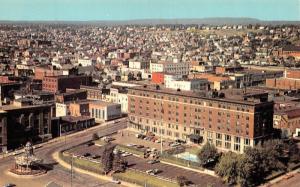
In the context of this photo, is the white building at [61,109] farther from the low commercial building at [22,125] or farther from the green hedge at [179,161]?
the green hedge at [179,161]

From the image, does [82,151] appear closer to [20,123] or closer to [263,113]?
[20,123]

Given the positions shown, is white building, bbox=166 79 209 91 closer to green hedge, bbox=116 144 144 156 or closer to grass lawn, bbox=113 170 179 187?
green hedge, bbox=116 144 144 156

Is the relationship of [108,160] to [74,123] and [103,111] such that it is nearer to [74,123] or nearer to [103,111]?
[74,123]

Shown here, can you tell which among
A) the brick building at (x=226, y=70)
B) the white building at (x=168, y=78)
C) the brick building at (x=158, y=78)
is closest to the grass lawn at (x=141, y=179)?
the white building at (x=168, y=78)

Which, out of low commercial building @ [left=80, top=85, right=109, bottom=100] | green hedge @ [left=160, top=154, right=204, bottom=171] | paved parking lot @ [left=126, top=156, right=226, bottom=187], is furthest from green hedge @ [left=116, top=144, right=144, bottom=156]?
low commercial building @ [left=80, top=85, right=109, bottom=100]

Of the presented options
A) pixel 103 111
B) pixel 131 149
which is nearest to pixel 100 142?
pixel 131 149

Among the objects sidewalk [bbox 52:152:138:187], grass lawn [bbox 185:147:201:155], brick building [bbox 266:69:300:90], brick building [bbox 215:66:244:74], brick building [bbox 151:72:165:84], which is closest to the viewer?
sidewalk [bbox 52:152:138:187]
